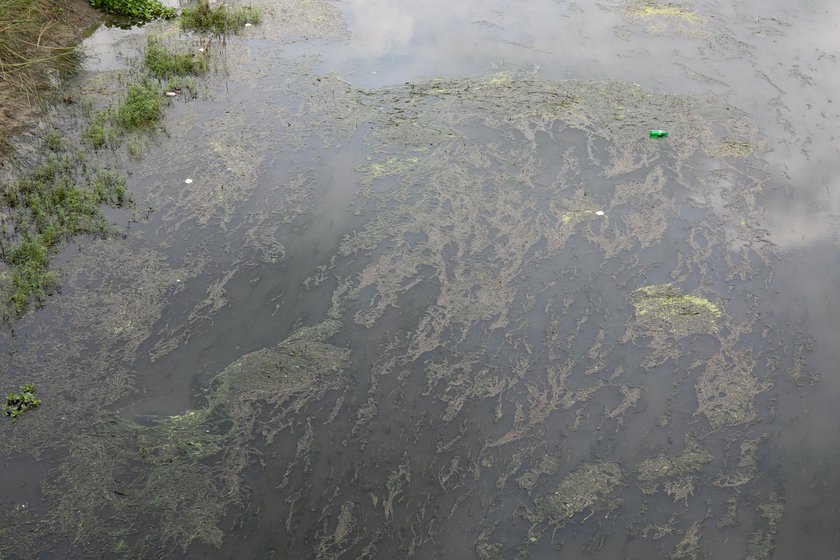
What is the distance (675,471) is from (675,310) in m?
1.14

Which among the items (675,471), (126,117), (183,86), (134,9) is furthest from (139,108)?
(675,471)

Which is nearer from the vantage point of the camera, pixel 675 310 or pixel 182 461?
pixel 182 461

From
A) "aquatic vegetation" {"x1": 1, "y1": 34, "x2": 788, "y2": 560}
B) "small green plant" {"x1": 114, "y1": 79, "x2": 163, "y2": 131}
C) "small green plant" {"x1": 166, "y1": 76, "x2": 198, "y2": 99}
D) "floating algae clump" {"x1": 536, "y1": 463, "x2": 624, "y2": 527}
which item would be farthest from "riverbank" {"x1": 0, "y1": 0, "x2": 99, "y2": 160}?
"floating algae clump" {"x1": 536, "y1": 463, "x2": 624, "y2": 527}

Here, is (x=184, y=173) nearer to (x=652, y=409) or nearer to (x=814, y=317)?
(x=652, y=409)

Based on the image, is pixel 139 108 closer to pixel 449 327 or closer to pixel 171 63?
pixel 171 63

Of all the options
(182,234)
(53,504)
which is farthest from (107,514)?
(182,234)

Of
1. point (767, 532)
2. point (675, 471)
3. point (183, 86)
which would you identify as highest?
point (183, 86)

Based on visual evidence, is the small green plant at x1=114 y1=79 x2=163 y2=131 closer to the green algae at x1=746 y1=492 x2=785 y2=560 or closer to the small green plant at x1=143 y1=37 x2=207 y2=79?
the small green plant at x1=143 y1=37 x2=207 y2=79

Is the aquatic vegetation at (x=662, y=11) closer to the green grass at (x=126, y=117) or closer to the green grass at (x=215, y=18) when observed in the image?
the green grass at (x=215, y=18)

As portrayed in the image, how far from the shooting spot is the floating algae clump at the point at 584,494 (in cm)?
313

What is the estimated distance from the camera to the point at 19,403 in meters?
3.41

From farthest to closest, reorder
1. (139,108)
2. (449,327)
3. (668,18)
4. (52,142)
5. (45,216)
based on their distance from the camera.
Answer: (668,18) < (139,108) < (52,142) < (45,216) < (449,327)

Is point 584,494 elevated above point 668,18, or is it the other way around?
point 668,18

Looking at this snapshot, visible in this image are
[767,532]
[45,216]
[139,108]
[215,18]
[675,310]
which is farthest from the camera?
[215,18]
